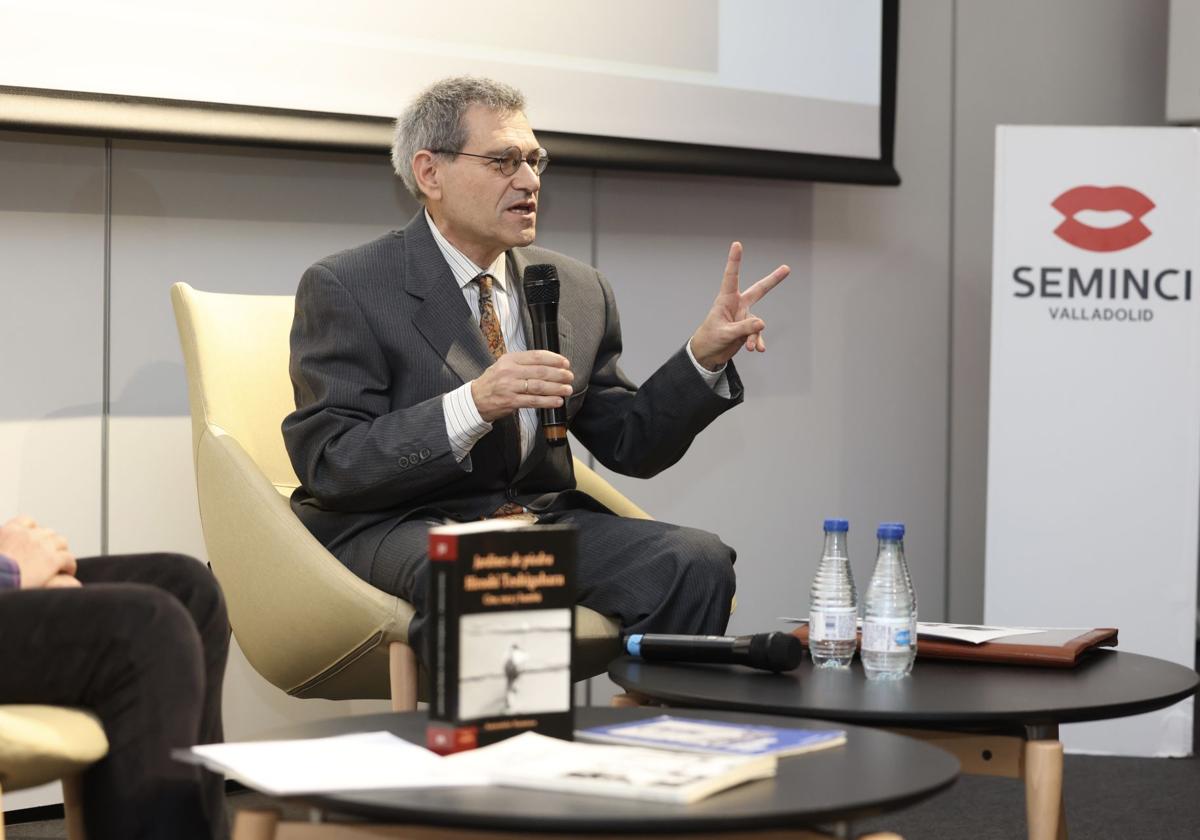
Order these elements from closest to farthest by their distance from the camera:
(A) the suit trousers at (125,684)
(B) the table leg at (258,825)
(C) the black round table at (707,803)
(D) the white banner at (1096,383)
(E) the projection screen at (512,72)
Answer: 1. (C) the black round table at (707,803)
2. (B) the table leg at (258,825)
3. (A) the suit trousers at (125,684)
4. (E) the projection screen at (512,72)
5. (D) the white banner at (1096,383)

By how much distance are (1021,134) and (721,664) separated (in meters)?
2.36

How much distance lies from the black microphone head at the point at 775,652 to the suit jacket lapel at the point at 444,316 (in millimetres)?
888

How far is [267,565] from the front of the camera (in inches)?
96.2

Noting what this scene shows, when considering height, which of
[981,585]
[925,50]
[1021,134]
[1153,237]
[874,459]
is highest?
[925,50]

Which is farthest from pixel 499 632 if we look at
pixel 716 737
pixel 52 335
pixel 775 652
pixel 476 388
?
pixel 52 335

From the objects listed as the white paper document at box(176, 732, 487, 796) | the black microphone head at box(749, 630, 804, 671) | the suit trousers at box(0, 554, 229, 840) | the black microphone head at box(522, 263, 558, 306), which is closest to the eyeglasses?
the black microphone head at box(522, 263, 558, 306)

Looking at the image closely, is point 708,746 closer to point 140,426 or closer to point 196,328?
point 196,328

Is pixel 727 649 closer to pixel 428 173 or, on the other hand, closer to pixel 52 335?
pixel 428 173

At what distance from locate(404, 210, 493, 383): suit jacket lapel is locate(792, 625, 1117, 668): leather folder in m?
0.79

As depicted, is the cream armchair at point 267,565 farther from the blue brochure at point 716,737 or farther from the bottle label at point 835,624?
the blue brochure at point 716,737

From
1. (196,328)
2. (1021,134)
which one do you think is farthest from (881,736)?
(1021,134)

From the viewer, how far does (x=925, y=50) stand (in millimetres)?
4469

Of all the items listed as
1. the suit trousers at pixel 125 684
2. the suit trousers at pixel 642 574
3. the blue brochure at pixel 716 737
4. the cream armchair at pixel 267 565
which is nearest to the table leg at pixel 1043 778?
the blue brochure at pixel 716 737

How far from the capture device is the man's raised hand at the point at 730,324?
270 centimetres
